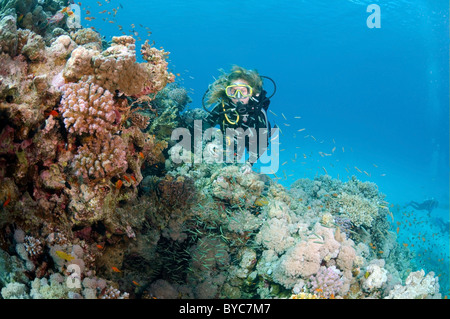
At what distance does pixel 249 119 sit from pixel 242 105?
463 millimetres

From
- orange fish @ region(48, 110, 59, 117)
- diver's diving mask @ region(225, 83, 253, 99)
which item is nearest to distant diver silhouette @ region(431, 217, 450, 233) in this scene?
diver's diving mask @ region(225, 83, 253, 99)

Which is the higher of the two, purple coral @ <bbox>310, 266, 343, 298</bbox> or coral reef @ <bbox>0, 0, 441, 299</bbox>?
coral reef @ <bbox>0, 0, 441, 299</bbox>

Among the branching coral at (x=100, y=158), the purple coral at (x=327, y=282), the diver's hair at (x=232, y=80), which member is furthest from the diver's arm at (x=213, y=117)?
the purple coral at (x=327, y=282)

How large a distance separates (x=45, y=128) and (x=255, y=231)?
423 cm

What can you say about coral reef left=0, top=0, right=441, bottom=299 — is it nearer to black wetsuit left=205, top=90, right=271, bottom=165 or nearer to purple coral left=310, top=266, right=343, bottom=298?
purple coral left=310, top=266, right=343, bottom=298

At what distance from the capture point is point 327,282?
3969 millimetres

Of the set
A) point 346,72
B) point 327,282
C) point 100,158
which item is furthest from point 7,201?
point 346,72

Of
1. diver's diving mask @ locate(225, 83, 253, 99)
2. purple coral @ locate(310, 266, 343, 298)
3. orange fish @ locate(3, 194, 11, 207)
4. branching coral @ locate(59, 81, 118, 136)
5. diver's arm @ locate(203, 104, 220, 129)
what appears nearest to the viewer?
orange fish @ locate(3, 194, 11, 207)

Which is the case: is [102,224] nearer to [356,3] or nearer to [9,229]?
[9,229]

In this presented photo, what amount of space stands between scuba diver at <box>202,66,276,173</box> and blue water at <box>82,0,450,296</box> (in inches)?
66.3

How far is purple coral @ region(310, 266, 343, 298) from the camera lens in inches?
154

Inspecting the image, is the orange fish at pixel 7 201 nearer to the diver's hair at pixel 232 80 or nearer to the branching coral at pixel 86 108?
the branching coral at pixel 86 108

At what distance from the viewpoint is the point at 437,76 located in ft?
241

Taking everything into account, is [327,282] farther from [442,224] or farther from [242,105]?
[442,224]
